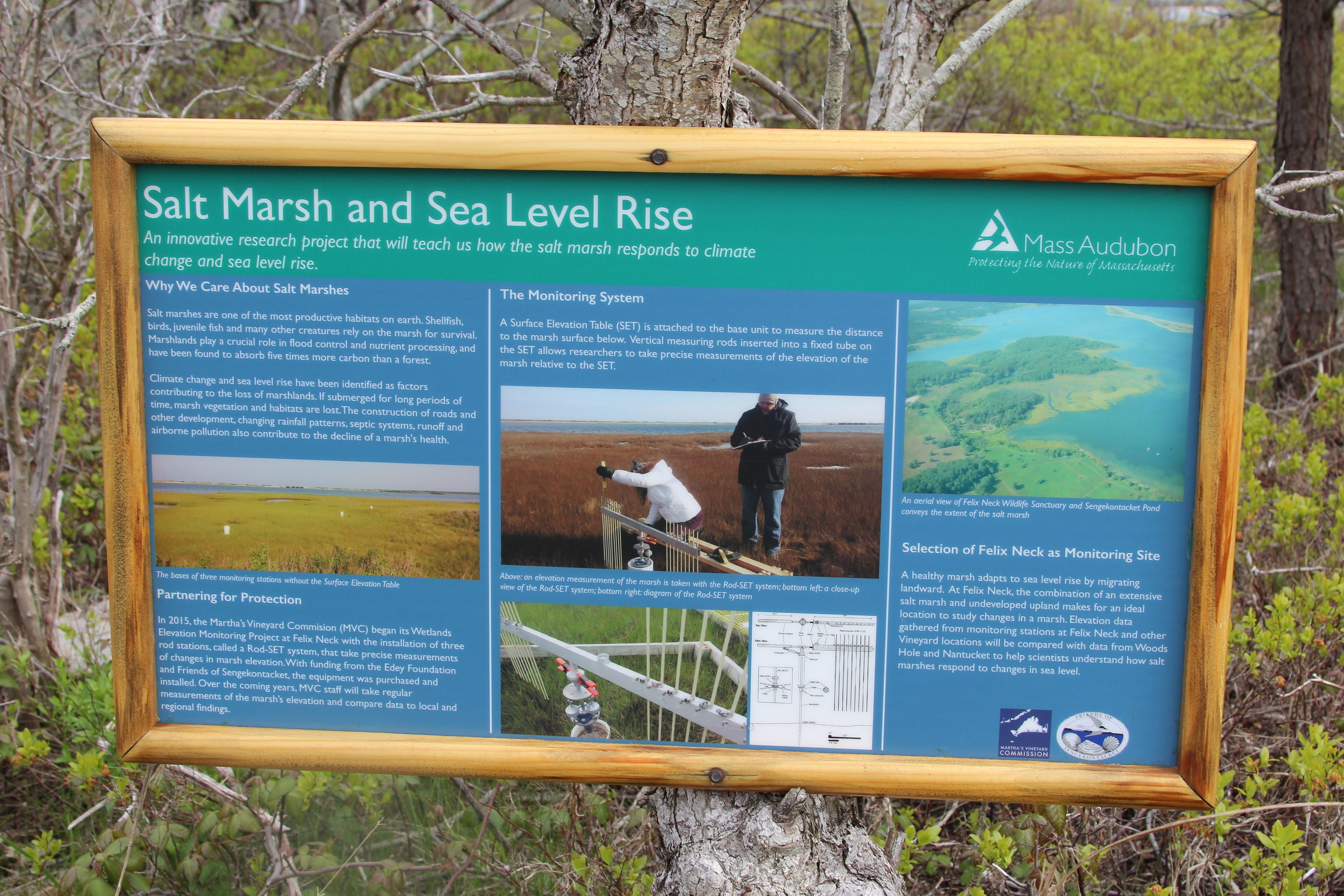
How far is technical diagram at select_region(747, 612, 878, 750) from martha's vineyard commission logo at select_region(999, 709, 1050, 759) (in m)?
0.22

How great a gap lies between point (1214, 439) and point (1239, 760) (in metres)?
1.59

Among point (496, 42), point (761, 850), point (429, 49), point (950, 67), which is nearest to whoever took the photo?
point (761, 850)

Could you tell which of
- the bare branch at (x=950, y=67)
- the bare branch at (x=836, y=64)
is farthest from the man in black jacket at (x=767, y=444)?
the bare branch at (x=950, y=67)

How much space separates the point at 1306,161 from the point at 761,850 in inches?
234

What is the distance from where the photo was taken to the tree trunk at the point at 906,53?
2184 millimetres

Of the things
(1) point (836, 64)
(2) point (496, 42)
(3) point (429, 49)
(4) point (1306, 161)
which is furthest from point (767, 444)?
(4) point (1306, 161)

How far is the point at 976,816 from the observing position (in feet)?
8.08

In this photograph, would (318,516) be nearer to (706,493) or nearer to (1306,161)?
(706,493)

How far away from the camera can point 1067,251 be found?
4.77 ft

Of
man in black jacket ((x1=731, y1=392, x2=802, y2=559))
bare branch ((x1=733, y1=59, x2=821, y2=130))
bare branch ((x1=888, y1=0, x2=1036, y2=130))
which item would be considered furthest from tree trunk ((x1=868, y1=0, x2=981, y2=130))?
man in black jacket ((x1=731, y1=392, x2=802, y2=559))

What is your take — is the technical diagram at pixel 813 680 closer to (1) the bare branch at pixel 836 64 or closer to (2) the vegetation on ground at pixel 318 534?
(2) the vegetation on ground at pixel 318 534

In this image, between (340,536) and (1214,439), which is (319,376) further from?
(1214,439)

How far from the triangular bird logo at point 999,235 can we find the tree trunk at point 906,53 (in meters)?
0.81

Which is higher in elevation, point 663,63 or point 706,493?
point 663,63
